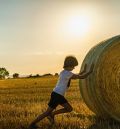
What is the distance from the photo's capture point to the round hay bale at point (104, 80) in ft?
32.7

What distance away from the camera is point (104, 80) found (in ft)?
33.9

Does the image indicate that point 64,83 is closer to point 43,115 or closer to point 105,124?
point 43,115

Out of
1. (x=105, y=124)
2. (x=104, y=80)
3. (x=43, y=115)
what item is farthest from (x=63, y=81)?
(x=105, y=124)

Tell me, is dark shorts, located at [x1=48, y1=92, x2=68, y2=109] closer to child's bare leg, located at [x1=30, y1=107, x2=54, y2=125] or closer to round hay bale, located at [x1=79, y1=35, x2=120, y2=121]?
child's bare leg, located at [x1=30, y1=107, x2=54, y2=125]

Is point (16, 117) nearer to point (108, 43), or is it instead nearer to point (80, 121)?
point (80, 121)

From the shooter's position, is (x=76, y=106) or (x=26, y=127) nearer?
(x=26, y=127)

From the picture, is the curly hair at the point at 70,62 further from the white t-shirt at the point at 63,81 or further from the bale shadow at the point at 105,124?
the bale shadow at the point at 105,124

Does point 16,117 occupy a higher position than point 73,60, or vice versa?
point 73,60

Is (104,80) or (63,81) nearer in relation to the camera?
(63,81)

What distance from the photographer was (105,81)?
34.1 ft

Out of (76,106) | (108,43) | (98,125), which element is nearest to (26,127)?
(98,125)

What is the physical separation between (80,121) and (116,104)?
34.6 inches

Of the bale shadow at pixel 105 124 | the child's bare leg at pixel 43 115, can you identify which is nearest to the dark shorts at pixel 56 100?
the child's bare leg at pixel 43 115

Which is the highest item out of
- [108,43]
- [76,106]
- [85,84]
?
[108,43]
